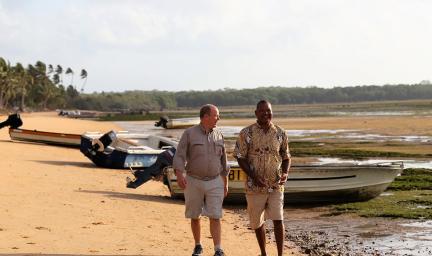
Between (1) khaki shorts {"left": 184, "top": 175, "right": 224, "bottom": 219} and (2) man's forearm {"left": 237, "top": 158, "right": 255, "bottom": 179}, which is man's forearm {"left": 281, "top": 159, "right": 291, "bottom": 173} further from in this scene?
(1) khaki shorts {"left": 184, "top": 175, "right": 224, "bottom": 219}

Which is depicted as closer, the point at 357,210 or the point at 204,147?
the point at 204,147

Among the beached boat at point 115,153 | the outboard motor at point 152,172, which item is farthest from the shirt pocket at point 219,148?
the beached boat at point 115,153

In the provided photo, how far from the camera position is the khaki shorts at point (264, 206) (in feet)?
25.1

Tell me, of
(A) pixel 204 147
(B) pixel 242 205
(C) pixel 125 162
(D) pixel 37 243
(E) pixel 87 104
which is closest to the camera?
(A) pixel 204 147

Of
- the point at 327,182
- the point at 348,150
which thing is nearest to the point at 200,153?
the point at 327,182

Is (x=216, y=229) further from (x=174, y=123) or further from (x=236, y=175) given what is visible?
(x=174, y=123)

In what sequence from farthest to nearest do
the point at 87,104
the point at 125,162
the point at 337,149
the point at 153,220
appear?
the point at 87,104, the point at 337,149, the point at 125,162, the point at 153,220

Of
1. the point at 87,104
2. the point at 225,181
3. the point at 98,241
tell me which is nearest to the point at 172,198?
the point at 98,241

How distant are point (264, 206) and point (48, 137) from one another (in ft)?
77.8

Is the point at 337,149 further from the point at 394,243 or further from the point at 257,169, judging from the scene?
the point at 257,169

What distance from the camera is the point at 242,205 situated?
574 inches

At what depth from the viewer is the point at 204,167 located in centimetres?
760

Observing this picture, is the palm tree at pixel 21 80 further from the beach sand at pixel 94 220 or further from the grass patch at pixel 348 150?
the beach sand at pixel 94 220

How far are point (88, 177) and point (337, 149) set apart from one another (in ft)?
50.7
